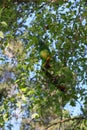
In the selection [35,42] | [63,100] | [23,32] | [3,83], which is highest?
[3,83]

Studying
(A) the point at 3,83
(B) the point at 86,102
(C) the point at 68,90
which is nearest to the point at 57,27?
(B) the point at 86,102

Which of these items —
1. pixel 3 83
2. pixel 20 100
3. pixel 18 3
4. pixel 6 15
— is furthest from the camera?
pixel 3 83

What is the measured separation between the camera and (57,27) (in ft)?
20.7

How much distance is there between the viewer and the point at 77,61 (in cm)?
619

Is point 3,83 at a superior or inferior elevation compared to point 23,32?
superior

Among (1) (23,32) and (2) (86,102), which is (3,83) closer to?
(1) (23,32)

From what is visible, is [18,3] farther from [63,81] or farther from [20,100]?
[63,81]

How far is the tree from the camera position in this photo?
15.5 ft

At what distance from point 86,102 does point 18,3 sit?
2.49 metres

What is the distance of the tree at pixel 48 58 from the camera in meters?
4.74

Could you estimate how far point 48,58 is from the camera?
406 cm

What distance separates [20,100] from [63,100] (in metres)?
0.72

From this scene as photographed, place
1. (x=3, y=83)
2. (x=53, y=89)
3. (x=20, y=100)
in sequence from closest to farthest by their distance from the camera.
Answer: (x=53, y=89)
(x=20, y=100)
(x=3, y=83)

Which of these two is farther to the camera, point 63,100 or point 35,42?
point 35,42
